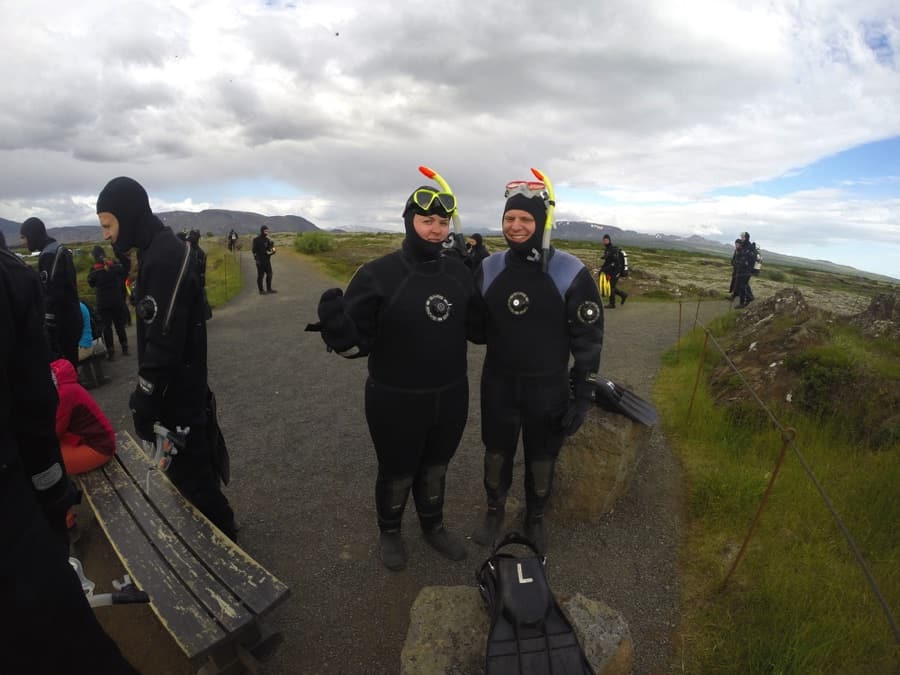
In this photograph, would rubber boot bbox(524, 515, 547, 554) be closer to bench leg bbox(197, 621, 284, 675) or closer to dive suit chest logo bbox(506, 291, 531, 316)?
dive suit chest logo bbox(506, 291, 531, 316)

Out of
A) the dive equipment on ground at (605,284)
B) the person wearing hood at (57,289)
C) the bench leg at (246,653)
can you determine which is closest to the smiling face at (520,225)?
the bench leg at (246,653)

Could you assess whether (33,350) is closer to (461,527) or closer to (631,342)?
(461,527)

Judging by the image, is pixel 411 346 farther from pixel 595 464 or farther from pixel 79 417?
pixel 79 417

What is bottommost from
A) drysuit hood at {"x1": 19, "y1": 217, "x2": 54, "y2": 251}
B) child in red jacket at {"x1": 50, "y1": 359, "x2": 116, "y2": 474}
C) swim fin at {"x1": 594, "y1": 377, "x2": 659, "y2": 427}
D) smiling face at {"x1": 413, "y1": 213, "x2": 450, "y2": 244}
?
child in red jacket at {"x1": 50, "y1": 359, "x2": 116, "y2": 474}

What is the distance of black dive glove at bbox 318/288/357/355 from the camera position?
2.72 m

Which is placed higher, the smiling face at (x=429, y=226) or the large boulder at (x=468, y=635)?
the smiling face at (x=429, y=226)

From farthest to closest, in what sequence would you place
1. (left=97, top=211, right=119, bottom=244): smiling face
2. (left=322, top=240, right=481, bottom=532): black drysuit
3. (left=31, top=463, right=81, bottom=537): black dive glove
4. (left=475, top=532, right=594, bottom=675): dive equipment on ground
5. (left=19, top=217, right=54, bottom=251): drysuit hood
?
(left=19, top=217, right=54, bottom=251): drysuit hood
(left=322, top=240, right=481, bottom=532): black drysuit
(left=97, top=211, right=119, bottom=244): smiling face
(left=475, top=532, right=594, bottom=675): dive equipment on ground
(left=31, top=463, right=81, bottom=537): black dive glove

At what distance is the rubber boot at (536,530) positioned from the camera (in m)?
3.93

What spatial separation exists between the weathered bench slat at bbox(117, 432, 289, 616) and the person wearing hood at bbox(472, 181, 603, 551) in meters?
1.87

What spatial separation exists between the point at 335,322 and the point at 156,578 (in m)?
1.86

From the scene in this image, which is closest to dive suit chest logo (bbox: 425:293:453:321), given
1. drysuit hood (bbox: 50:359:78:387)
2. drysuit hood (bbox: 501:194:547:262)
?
drysuit hood (bbox: 501:194:547:262)

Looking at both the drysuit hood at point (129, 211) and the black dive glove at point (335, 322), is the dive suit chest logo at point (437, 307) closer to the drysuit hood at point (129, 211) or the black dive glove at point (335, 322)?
the black dive glove at point (335, 322)

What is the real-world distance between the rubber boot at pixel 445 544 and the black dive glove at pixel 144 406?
7.46 feet

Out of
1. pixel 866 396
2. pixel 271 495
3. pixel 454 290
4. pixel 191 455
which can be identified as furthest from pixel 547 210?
pixel 866 396
